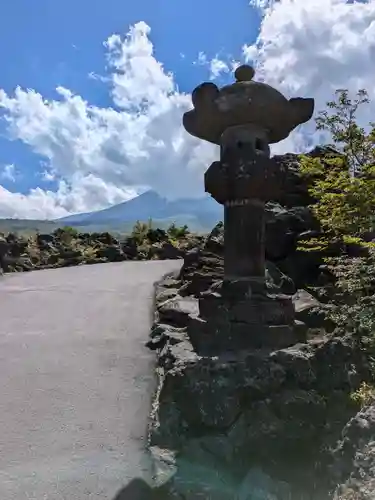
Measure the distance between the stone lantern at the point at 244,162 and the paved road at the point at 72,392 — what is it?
1.66m

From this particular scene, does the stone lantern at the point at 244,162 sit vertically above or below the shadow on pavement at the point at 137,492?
above

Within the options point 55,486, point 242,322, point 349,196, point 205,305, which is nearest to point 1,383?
point 55,486

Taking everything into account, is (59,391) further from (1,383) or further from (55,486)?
(55,486)

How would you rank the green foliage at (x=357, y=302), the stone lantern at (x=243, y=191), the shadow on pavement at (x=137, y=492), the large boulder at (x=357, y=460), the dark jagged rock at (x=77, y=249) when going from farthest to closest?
the dark jagged rock at (x=77, y=249)
the stone lantern at (x=243, y=191)
the green foliage at (x=357, y=302)
the shadow on pavement at (x=137, y=492)
the large boulder at (x=357, y=460)

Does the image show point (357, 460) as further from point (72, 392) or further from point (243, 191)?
point (72, 392)

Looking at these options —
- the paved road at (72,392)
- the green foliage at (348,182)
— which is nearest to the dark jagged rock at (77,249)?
the paved road at (72,392)

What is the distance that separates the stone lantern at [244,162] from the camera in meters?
4.54

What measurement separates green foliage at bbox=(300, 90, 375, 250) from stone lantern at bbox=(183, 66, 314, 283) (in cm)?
81

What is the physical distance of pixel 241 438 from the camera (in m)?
3.57

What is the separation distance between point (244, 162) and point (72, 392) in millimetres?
2793

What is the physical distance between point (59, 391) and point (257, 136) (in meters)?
3.17

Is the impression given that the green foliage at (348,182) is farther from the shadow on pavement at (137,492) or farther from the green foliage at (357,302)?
the shadow on pavement at (137,492)

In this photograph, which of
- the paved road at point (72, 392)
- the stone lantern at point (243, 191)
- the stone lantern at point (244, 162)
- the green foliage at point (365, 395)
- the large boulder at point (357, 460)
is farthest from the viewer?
the stone lantern at point (244, 162)

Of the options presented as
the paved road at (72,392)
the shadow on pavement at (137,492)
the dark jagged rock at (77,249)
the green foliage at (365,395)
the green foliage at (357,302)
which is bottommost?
the shadow on pavement at (137,492)
